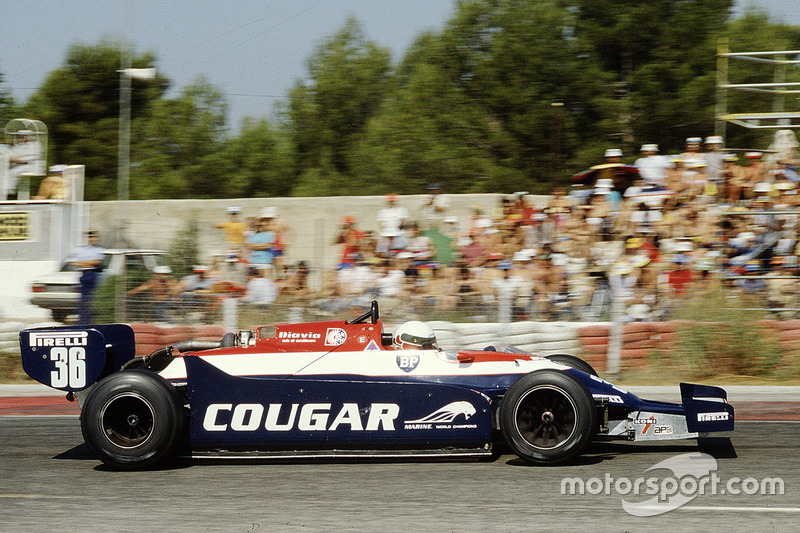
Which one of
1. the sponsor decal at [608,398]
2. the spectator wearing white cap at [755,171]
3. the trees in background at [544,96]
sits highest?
the trees in background at [544,96]

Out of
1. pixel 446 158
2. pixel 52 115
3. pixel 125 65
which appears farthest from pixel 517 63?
pixel 52 115

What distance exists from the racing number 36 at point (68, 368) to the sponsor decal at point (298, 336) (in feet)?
4.64

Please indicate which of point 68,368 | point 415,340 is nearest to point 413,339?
point 415,340

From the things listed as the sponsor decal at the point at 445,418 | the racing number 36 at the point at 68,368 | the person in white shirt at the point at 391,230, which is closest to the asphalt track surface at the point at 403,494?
the sponsor decal at the point at 445,418

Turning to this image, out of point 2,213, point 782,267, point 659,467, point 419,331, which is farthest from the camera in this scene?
point 2,213

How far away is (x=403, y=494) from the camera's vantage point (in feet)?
18.4

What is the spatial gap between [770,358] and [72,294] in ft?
28.1

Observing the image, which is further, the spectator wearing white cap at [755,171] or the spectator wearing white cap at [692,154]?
the spectator wearing white cap at [692,154]

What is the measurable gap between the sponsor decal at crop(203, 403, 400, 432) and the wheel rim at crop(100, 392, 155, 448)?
0.42 metres

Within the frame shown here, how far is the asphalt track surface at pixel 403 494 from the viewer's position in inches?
198

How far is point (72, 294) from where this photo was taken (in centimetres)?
1194

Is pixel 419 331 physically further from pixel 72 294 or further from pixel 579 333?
pixel 72 294

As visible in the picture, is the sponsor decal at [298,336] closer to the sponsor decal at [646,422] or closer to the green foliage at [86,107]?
the sponsor decal at [646,422]

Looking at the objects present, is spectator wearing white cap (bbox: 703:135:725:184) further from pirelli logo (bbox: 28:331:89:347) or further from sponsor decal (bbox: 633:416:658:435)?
pirelli logo (bbox: 28:331:89:347)
